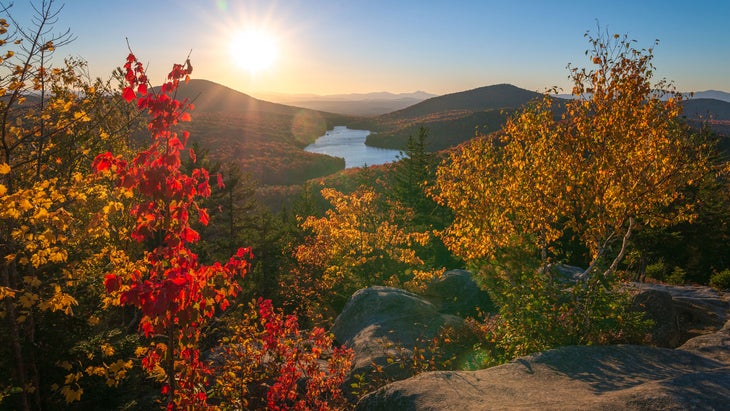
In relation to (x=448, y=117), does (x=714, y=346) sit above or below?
below

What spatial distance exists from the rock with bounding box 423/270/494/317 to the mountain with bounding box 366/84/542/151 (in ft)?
268

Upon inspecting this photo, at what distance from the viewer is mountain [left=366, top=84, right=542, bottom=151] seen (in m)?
113

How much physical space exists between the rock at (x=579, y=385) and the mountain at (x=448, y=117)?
95.3m

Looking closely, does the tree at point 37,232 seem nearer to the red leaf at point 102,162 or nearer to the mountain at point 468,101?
the red leaf at point 102,162

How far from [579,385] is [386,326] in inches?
293

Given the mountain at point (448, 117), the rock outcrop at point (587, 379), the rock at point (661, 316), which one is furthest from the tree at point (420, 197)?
the mountain at point (448, 117)

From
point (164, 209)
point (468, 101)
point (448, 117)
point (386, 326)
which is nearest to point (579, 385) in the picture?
point (164, 209)

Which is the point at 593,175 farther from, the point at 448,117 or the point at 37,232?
the point at 448,117

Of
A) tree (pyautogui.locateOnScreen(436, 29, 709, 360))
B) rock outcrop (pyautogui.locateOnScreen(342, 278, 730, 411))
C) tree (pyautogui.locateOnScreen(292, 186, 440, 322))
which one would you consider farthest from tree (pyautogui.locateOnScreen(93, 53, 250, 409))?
tree (pyautogui.locateOnScreen(292, 186, 440, 322))

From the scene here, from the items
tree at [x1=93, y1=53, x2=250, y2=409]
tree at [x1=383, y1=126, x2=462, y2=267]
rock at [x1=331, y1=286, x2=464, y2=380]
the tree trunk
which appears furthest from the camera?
tree at [x1=383, y1=126, x2=462, y2=267]

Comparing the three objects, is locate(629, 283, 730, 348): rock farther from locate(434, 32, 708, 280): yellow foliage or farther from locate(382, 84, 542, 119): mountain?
locate(382, 84, 542, 119): mountain

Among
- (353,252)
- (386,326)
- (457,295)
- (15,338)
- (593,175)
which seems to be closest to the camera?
(15,338)

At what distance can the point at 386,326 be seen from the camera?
1320 cm

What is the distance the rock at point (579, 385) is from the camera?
5324mm
